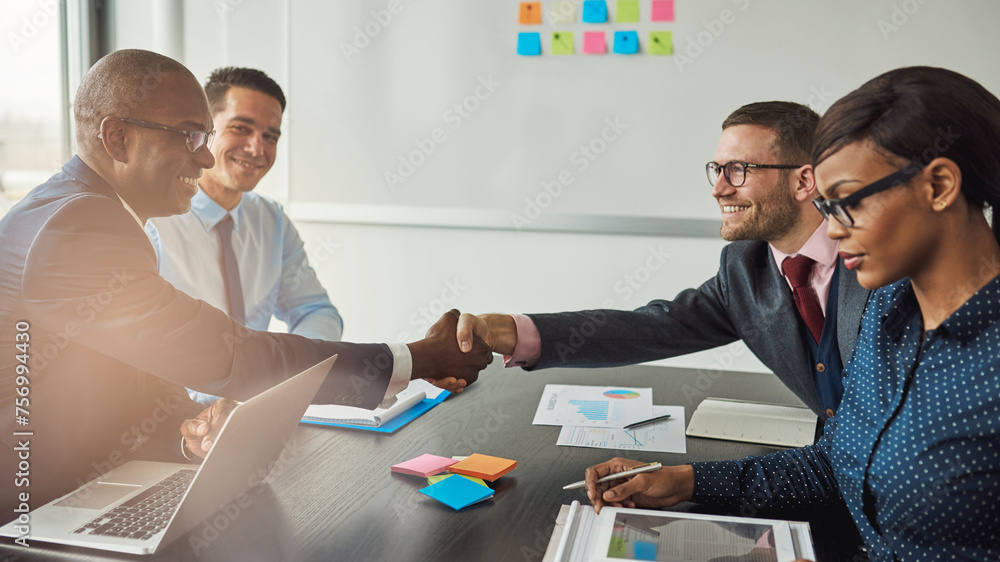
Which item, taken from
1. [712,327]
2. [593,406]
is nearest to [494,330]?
[593,406]

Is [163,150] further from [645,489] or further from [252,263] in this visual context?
[645,489]

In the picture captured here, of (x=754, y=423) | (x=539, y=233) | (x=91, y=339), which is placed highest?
(x=539, y=233)

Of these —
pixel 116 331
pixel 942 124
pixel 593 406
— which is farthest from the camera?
pixel 593 406

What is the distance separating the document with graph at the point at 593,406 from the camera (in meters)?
1.63

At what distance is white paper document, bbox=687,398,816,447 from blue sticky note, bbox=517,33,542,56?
6.31ft

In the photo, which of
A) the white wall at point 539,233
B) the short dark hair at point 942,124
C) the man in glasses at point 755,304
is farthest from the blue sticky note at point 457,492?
the white wall at point 539,233

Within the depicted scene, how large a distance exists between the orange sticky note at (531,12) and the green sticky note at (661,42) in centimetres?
47

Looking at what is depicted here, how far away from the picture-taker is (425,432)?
5.03 feet

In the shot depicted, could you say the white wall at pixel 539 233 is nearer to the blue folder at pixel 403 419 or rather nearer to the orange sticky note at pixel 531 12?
the orange sticky note at pixel 531 12

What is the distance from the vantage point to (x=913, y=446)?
3.36ft

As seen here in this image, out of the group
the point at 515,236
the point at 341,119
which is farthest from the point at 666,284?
the point at 341,119

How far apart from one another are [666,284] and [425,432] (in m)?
1.96

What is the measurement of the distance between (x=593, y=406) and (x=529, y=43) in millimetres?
1972

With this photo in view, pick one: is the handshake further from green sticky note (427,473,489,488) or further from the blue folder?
green sticky note (427,473,489,488)
